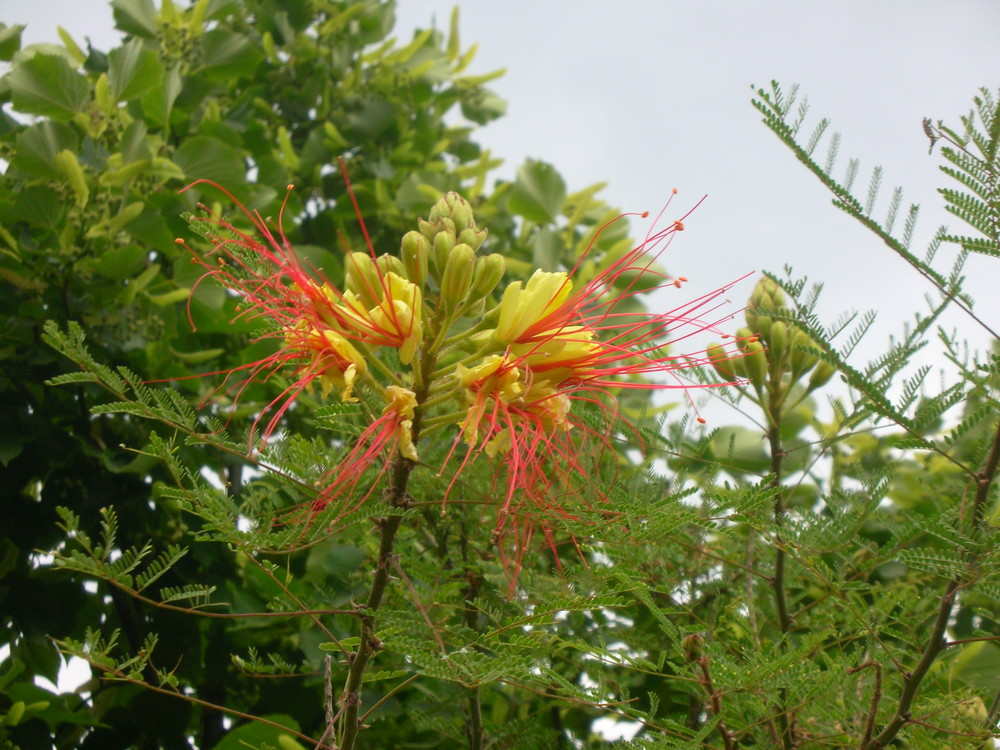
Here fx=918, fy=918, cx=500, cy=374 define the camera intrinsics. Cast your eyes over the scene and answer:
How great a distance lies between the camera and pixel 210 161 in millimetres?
2385

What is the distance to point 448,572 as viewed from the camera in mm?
1639

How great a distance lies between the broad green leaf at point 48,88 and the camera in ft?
7.42

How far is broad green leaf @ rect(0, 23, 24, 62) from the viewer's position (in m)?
2.63

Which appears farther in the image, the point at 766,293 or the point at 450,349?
the point at 766,293

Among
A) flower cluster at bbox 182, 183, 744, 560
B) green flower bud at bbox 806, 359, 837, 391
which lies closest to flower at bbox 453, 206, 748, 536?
flower cluster at bbox 182, 183, 744, 560

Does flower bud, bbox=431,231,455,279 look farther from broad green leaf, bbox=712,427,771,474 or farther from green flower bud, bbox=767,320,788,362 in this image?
broad green leaf, bbox=712,427,771,474

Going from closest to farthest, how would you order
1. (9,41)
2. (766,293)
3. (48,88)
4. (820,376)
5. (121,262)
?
(766,293), (820,376), (121,262), (48,88), (9,41)

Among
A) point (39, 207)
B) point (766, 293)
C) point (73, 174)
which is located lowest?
point (39, 207)

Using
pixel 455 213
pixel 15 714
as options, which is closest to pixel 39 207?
pixel 15 714

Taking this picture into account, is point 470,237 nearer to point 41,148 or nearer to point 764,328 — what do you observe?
point 764,328

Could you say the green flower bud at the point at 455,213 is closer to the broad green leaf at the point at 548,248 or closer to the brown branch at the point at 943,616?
the brown branch at the point at 943,616

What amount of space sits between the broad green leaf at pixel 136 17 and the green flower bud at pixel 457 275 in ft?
6.71

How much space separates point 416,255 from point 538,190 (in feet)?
5.47

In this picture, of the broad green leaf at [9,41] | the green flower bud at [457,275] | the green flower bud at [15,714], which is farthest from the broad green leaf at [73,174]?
the green flower bud at [457,275]
